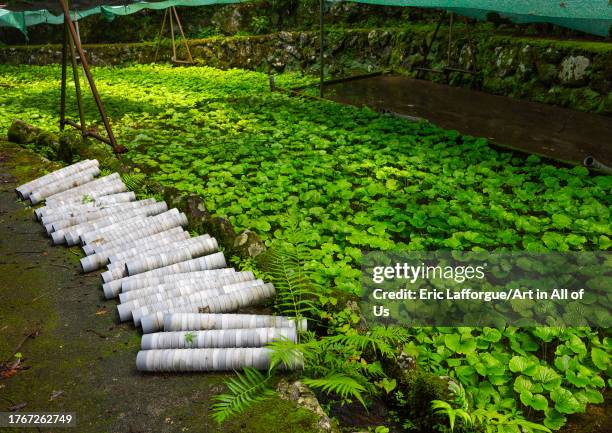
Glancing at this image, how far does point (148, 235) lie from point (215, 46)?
14891mm

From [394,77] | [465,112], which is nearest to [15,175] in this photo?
[465,112]

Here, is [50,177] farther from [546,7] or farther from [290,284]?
[546,7]

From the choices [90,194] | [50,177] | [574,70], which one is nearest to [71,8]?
[50,177]

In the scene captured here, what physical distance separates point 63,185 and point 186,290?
3214 mm

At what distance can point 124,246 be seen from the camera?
422 centimetres

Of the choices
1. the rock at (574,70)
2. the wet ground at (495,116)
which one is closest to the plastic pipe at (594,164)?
the wet ground at (495,116)

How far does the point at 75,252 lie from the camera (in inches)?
173

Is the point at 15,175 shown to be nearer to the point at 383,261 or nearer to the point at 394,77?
the point at 383,261

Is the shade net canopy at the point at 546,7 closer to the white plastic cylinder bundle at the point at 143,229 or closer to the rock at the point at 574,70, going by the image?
the rock at the point at 574,70

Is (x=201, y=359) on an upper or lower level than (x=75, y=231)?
lower

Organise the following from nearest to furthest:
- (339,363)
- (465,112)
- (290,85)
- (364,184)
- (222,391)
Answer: (222,391)
(339,363)
(364,184)
(465,112)
(290,85)

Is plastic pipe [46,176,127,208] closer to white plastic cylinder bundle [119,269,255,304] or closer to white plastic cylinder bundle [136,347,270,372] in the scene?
white plastic cylinder bundle [119,269,255,304]

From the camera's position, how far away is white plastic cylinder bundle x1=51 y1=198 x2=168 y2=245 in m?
4.49

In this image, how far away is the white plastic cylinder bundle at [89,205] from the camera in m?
4.96
